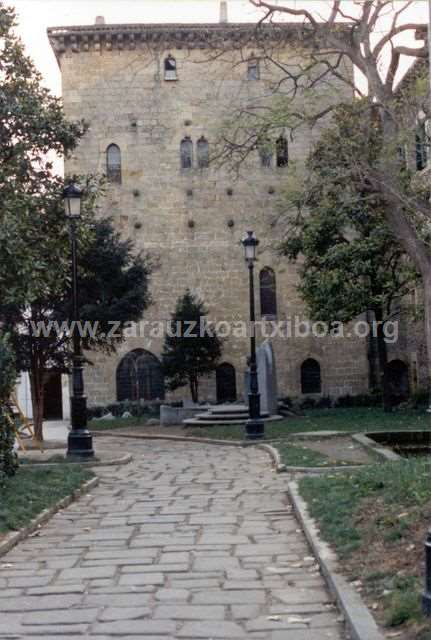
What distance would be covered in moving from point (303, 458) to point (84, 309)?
1076 cm

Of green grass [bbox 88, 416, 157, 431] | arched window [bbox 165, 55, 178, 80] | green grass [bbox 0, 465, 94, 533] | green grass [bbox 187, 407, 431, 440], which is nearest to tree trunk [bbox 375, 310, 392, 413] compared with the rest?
green grass [bbox 187, 407, 431, 440]

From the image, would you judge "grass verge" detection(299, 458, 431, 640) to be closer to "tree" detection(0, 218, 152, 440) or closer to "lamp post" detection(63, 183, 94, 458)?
"lamp post" detection(63, 183, 94, 458)

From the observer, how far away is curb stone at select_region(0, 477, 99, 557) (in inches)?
329

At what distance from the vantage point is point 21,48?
1683 centimetres

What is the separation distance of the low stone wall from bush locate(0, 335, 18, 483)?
55.4 ft

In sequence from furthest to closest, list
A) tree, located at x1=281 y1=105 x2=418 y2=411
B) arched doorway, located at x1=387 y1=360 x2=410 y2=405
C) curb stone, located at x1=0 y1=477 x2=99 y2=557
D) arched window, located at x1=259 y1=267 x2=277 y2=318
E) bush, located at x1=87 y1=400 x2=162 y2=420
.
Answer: arched window, located at x1=259 y1=267 x2=277 y2=318 → arched doorway, located at x1=387 y1=360 x2=410 y2=405 → bush, located at x1=87 y1=400 x2=162 y2=420 → tree, located at x1=281 y1=105 x2=418 y2=411 → curb stone, located at x1=0 y1=477 x2=99 y2=557

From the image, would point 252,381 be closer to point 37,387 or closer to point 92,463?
point 37,387

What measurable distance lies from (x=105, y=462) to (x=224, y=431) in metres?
7.66

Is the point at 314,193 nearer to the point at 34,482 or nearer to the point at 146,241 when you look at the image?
the point at 34,482

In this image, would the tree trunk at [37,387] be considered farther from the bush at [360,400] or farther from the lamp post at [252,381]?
the bush at [360,400]

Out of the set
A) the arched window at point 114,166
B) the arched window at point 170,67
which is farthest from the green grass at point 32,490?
the arched window at point 170,67

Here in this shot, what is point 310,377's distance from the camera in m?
36.5

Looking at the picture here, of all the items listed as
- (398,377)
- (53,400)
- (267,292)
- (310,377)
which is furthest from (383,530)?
(53,400)

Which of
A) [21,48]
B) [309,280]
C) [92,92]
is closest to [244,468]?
[21,48]
